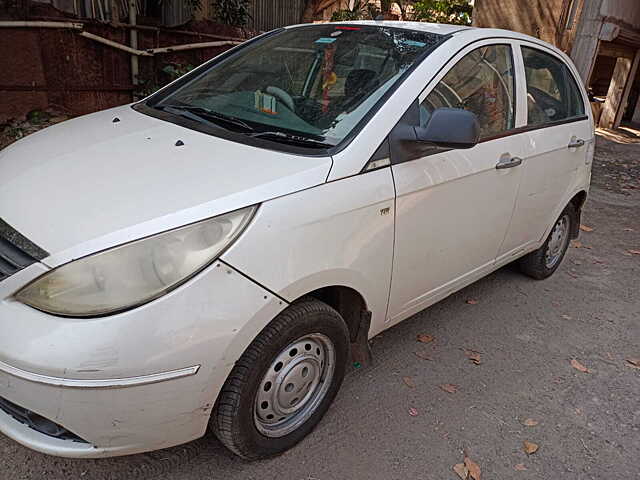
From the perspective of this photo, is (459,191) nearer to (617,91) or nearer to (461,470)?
(461,470)

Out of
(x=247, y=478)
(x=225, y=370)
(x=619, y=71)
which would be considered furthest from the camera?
(x=619, y=71)

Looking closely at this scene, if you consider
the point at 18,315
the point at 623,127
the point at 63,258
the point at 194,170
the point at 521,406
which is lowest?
the point at 623,127

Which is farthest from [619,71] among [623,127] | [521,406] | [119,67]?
[521,406]

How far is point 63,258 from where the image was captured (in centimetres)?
173

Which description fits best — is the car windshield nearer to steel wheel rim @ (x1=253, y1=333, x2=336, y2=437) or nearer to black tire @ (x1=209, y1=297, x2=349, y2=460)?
black tire @ (x1=209, y1=297, x2=349, y2=460)

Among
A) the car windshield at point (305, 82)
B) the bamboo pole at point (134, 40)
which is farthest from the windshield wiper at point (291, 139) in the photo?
the bamboo pole at point (134, 40)

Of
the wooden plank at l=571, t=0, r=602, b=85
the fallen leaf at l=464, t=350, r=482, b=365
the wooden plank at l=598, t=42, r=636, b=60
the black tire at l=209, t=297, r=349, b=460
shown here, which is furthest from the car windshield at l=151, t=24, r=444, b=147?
the wooden plank at l=598, t=42, r=636, b=60

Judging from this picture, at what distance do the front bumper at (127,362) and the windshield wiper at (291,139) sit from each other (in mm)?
746

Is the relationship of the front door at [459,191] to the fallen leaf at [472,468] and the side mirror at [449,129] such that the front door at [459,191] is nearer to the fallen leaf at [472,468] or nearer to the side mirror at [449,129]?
the side mirror at [449,129]

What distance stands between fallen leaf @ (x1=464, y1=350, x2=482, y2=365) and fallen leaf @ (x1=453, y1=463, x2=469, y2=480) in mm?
876

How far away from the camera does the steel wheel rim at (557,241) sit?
13.8 feet

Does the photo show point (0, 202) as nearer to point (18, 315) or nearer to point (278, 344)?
point (18, 315)

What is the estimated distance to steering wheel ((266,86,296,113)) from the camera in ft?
8.77

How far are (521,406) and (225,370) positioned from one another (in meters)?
1.78
